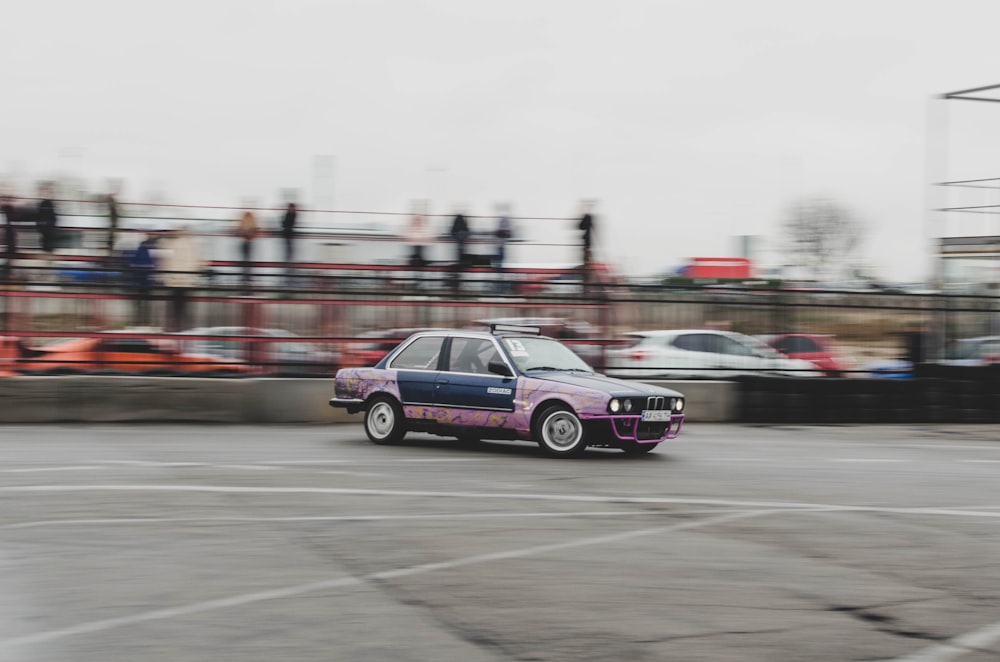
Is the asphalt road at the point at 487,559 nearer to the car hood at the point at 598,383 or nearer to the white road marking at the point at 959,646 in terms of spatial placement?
the white road marking at the point at 959,646

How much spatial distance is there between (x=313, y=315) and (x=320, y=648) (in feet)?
44.0

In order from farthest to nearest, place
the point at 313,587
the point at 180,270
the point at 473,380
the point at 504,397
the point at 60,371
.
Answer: the point at 180,270
the point at 60,371
the point at 473,380
the point at 504,397
the point at 313,587

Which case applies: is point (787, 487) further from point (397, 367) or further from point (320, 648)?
point (320, 648)

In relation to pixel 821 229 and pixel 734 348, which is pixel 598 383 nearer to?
pixel 734 348

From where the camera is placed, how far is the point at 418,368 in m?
14.1

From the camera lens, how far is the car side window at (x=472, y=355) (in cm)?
1366

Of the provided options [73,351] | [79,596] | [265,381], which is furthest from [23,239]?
[79,596]

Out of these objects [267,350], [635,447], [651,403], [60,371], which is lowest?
[635,447]

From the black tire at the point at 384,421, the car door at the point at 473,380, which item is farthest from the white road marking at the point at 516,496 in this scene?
the black tire at the point at 384,421

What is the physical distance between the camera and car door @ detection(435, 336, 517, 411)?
1334cm

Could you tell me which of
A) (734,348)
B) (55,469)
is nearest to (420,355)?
(55,469)

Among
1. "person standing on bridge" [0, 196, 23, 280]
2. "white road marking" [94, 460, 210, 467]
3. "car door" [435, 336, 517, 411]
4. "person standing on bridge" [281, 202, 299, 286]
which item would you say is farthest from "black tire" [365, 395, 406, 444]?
"person standing on bridge" [0, 196, 23, 280]

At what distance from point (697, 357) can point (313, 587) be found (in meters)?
14.1

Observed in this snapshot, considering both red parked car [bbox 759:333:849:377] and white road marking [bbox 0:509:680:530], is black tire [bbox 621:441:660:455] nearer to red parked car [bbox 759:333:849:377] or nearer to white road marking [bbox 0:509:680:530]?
white road marking [bbox 0:509:680:530]
